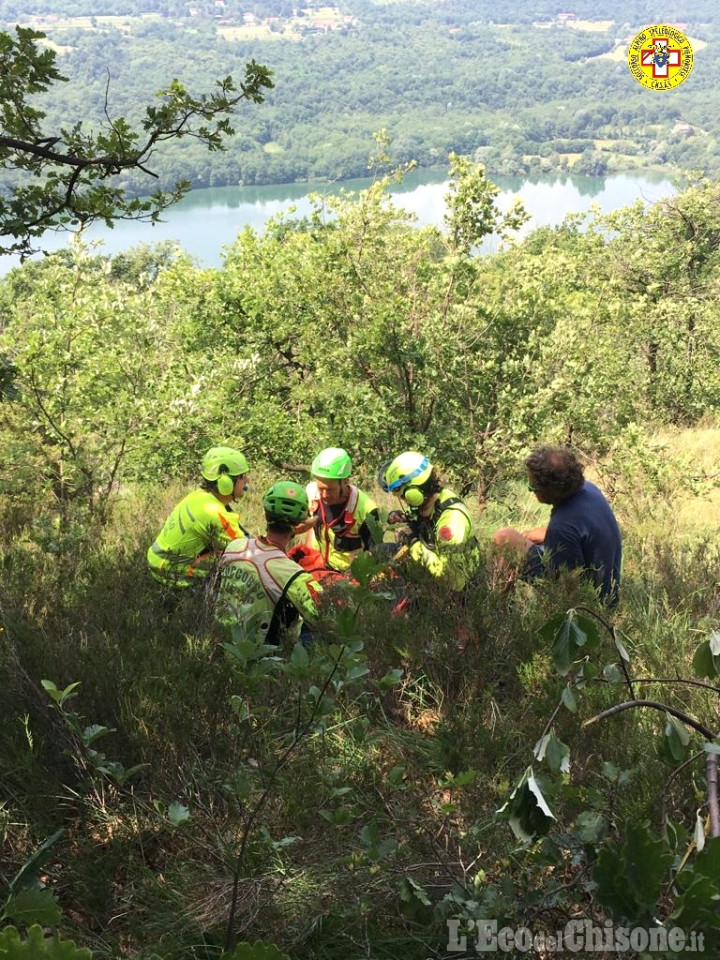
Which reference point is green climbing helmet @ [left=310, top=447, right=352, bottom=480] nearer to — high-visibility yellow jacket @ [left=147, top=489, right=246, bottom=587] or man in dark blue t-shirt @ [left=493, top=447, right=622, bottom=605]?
high-visibility yellow jacket @ [left=147, top=489, right=246, bottom=587]

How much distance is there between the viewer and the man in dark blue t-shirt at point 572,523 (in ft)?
13.2

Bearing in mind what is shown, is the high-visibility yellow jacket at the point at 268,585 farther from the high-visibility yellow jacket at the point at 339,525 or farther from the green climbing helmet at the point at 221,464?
the high-visibility yellow jacket at the point at 339,525

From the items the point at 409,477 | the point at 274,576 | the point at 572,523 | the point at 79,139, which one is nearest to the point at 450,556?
the point at 274,576

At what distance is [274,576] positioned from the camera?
3645mm

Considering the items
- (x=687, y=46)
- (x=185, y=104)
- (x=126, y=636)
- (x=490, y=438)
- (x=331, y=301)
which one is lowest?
(x=490, y=438)

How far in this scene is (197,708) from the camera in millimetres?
2629

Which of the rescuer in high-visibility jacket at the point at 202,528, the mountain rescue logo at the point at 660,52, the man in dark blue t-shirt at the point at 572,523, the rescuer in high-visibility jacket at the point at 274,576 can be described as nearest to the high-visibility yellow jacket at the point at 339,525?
the rescuer in high-visibility jacket at the point at 202,528

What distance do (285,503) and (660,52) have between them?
113 ft

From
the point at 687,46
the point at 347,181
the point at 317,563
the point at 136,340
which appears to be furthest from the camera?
the point at 347,181

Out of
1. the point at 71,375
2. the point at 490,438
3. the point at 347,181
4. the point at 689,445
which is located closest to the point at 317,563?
the point at 71,375

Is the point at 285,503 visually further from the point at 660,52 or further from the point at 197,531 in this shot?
the point at 660,52

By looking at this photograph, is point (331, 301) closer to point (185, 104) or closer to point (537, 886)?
point (185, 104)

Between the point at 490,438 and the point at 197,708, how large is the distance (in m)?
6.61

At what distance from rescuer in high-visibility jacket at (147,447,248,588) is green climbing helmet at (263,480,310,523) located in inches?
14.2
